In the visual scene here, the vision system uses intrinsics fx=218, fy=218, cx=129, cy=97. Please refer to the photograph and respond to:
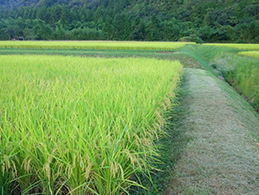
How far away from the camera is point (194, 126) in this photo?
2994 millimetres

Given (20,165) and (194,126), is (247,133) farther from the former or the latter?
(20,165)


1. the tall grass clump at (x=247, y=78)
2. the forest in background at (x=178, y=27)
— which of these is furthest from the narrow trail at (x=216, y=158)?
the forest in background at (x=178, y=27)

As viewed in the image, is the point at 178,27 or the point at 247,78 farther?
the point at 178,27

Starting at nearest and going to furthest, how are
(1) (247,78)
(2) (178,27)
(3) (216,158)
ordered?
(3) (216,158) → (1) (247,78) → (2) (178,27)

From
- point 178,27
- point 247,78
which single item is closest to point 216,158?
point 247,78

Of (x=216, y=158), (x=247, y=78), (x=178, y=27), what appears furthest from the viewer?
(x=178, y=27)

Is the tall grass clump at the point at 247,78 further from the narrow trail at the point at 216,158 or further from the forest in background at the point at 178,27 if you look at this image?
the forest in background at the point at 178,27

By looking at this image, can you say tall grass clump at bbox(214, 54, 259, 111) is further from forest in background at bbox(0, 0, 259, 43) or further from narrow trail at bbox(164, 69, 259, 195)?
forest in background at bbox(0, 0, 259, 43)

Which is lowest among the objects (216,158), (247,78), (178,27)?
(247,78)

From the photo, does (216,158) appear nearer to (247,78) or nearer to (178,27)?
(247,78)

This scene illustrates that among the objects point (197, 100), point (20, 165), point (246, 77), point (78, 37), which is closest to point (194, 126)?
point (197, 100)

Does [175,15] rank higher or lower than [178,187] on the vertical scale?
higher

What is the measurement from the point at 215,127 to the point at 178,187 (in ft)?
4.83

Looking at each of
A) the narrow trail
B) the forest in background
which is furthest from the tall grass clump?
the forest in background
